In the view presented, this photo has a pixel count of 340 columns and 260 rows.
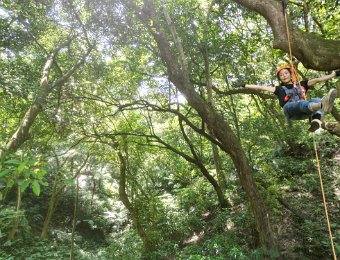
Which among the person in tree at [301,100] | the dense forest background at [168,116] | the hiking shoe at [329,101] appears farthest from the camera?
the dense forest background at [168,116]

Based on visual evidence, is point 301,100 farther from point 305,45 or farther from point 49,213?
point 49,213

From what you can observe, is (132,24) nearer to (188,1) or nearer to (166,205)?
(188,1)

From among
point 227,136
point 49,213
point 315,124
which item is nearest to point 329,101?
point 315,124

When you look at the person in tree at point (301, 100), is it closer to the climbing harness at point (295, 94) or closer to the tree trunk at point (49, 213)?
the climbing harness at point (295, 94)

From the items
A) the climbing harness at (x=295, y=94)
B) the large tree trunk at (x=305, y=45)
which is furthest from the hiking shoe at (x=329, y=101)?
the climbing harness at (x=295, y=94)

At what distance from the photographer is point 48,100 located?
7.27 metres

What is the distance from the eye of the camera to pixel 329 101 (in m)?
3.76

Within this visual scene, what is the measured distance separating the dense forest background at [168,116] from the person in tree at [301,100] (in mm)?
415

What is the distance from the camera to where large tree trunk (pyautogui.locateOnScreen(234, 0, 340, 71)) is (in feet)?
11.6

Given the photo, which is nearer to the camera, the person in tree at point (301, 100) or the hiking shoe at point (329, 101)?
the hiking shoe at point (329, 101)

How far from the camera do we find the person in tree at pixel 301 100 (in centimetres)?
383

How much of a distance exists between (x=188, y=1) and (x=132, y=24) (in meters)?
2.03

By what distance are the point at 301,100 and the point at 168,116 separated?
27.0ft

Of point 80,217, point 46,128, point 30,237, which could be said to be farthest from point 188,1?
point 80,217
